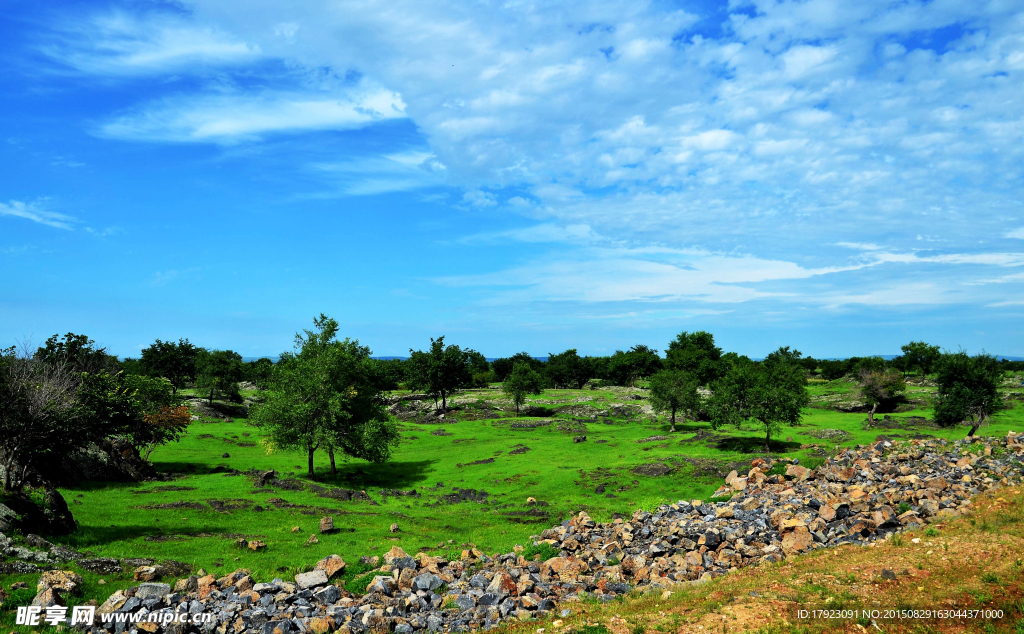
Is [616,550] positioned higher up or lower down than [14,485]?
lower down

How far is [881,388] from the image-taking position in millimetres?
105750

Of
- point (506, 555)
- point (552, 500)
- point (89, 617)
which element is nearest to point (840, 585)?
point (506, 555)

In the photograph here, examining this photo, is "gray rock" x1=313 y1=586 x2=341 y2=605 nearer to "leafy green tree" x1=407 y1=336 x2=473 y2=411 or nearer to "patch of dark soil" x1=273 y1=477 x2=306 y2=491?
"patch of dark soil" x1=273 y1=477 x2=306 y2=491

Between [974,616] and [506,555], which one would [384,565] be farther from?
[974,616]

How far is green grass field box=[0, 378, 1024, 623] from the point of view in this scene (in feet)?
108

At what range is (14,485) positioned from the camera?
35.2 m

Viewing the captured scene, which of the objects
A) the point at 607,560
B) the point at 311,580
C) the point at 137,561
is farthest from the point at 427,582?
the point at 137,561

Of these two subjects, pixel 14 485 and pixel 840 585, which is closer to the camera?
pixel 840 585

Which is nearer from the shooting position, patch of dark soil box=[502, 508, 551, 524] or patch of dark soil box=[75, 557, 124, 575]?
patch of dark soil box=[75, 557, 124, 575]

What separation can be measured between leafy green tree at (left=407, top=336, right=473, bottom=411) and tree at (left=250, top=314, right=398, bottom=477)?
55926 mm

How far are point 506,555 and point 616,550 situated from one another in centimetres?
580

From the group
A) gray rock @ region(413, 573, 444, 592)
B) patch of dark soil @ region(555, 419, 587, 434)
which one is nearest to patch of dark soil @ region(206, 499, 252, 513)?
gray rock @ region(413, 573, 444, 592)

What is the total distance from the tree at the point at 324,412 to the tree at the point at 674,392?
50.2 meters

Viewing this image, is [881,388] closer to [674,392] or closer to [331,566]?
[674,392]
